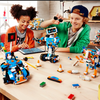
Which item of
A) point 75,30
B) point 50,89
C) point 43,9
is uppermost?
point 43,9

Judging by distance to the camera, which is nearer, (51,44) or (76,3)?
(51,44)

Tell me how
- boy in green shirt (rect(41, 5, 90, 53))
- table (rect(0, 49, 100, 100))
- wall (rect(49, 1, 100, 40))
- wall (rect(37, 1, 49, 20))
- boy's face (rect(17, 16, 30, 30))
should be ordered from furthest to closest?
wall (rect(37, 1, 49, 20))
wall (rect(49, 1, 100, 40))
boy's face (rect(17, 16, 30, 30))
boy in green shirt (rect(41, 5, 90, 53))
table (rect(0, 49, 100, 100))

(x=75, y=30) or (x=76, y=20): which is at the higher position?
(x=76, y=20)

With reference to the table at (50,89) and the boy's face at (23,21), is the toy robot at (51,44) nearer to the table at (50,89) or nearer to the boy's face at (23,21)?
the table at (50,89)

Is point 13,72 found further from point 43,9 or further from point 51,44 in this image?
point 43,9

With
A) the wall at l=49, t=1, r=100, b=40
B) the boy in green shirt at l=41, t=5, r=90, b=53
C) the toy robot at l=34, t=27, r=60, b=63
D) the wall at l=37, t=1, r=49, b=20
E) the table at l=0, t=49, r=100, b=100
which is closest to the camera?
the table at l=0, t=49, r=100, b=100

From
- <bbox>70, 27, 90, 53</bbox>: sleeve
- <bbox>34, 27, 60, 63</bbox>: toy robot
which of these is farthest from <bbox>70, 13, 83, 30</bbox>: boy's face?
<bbox>34, 27, 60, 63</bbox>: toy robot

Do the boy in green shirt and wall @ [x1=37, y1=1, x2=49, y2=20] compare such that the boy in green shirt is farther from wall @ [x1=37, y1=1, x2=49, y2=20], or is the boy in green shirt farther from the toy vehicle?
wall @ [x1=37, y1=1, x2=49, y2=20]

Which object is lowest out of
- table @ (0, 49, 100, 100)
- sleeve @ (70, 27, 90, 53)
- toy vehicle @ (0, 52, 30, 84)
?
table @ (0, 49, 100, 100)

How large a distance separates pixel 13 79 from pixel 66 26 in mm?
1014

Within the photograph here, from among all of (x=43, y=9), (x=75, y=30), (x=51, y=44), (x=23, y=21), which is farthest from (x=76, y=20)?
(x=43, y=9)

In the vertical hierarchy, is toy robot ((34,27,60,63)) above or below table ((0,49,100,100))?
above

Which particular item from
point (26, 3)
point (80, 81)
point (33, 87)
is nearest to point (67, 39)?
point (80, 81)

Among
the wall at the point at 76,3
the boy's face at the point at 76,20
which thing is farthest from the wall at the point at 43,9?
the boy's face at the point at 76,20
